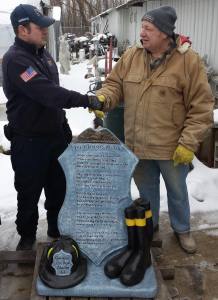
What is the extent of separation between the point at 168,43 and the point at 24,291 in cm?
209

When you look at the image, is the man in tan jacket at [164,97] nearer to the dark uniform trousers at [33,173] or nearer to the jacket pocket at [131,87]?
the jacket pocket at [131,87]

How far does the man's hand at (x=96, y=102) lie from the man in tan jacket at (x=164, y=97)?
0.07 metres

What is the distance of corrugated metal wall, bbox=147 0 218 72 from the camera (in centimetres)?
818

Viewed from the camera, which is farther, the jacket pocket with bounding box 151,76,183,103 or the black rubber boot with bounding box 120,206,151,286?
the jacket pocket with bounding box 151,76,183,103

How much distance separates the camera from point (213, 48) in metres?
8.23

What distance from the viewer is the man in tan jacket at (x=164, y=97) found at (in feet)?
9.78

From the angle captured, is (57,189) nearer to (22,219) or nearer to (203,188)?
(22,219)

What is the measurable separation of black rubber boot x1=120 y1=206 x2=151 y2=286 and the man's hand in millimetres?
789

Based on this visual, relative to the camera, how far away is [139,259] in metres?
2.71

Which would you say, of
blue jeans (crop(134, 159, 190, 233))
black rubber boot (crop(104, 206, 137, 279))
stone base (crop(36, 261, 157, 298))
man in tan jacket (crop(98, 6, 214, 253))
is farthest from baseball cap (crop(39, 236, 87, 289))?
blue jeans (crop(134, 159, 190, 233))

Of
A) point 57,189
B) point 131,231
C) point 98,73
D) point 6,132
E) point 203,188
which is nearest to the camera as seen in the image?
point 131,231

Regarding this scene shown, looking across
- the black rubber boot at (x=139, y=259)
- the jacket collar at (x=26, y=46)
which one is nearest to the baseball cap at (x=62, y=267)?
the black rubber boot at (x=139, y=259)

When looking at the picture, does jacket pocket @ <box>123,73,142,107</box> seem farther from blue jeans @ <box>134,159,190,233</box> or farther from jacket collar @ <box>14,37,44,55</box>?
jacket collar @ <box>14,37,44,55</box>

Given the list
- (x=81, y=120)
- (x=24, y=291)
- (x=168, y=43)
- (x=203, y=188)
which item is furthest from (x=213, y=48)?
(x=24, y=291)
